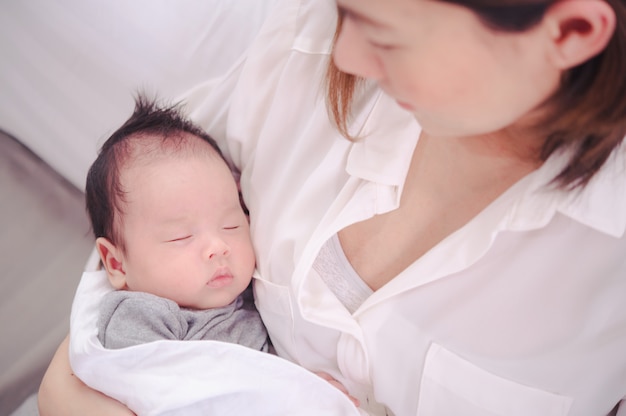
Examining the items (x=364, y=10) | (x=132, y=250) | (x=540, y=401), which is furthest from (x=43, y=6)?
(x=540, y=401)

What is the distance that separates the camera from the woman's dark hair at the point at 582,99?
→ 54 cm

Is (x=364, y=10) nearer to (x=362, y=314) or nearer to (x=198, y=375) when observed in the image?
(x=362, y=314)

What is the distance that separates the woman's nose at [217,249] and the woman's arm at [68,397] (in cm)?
28

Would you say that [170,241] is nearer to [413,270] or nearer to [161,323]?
[161,323]

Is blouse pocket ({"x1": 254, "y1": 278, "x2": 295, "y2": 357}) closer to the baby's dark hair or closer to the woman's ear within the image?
the baby's dark hair

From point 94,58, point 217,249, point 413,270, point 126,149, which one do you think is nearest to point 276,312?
point 217,249

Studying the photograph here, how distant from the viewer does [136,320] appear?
3.18 ft

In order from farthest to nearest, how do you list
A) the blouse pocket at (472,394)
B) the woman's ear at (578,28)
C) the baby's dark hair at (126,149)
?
the baby's dark hair at (126,149), the blouse pocket at (472,394), the woman's ear at (578,28)

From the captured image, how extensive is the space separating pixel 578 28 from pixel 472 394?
525mm

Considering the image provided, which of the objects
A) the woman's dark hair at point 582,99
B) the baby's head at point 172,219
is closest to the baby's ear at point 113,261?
the baby's head at point 172,219

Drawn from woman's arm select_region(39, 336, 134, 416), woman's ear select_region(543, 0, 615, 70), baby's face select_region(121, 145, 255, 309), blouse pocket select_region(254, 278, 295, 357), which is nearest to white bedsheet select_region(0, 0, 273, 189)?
baby's face select_region(121, 145, 255, 309)

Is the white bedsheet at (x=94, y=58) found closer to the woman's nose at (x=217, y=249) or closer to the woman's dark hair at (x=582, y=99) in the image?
the woman's nose at (x=217, y=249)

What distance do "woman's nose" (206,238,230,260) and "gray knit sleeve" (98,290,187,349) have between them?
0.11 m

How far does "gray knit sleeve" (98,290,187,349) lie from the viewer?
37.4 inches
